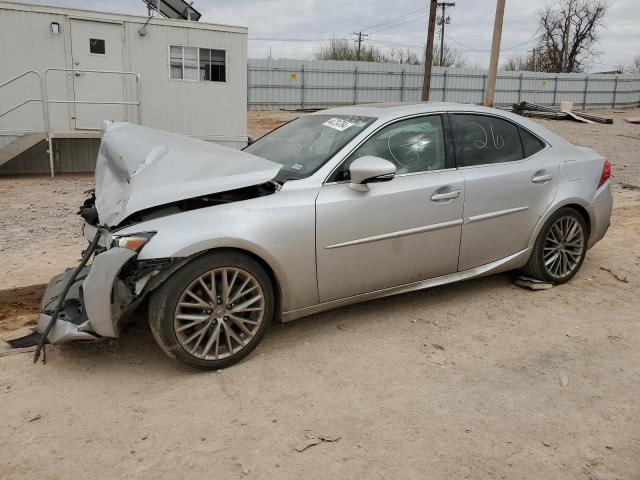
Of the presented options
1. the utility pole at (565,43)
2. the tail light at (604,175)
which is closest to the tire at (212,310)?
the tail light at (604,175)

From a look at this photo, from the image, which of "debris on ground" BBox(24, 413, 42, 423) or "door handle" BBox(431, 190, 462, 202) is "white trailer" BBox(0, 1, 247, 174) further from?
"debris on ground" BBox(24, 413, 42, 423)

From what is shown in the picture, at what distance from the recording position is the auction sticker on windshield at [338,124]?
423 centimetres

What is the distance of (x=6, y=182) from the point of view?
33.1 ft

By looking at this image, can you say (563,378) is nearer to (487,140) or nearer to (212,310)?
(487,140)

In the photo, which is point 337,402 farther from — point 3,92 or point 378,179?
point 3,92

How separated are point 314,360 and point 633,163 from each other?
1307 centimetres

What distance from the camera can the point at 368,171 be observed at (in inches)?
145

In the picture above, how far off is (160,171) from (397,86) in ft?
99.4

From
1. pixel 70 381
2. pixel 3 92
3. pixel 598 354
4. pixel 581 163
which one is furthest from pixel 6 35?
pixel 598 354

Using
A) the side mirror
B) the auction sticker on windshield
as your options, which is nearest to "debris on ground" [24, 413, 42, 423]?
the side mirror

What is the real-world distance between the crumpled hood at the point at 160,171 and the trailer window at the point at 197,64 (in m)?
8.26

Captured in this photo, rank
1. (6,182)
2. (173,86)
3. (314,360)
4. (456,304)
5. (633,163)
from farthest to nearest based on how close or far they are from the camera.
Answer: (633,163) → (173,86) → (6,182) → (456,304) → (314,360)

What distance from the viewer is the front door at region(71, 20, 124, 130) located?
1099 cm

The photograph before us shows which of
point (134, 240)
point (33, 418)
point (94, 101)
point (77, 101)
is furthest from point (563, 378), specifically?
point (94, 101)
